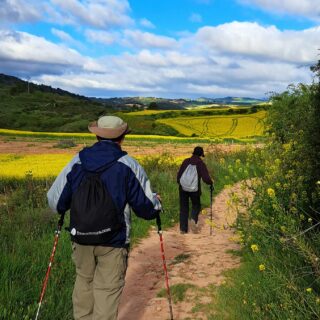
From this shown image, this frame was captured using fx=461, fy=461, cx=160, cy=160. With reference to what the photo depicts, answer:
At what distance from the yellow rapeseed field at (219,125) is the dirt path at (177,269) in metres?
45.5

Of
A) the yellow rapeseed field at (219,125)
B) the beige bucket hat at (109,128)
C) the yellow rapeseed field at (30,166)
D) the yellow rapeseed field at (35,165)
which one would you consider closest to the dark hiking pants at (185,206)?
the yellow rapeseed field at (35,165)

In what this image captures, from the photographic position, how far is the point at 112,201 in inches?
153

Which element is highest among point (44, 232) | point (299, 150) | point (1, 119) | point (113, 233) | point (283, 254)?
point (299, 150)

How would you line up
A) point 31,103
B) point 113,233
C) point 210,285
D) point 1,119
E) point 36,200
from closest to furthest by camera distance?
point 113,233
point 210,285
point 36,200
point 1,119
point 31,103

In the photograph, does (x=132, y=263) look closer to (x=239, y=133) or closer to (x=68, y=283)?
(x=68, y=283)

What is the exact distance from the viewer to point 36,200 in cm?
1148

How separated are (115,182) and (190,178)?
6.15 meters

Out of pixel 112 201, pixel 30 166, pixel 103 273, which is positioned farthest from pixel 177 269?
pixel 30 166

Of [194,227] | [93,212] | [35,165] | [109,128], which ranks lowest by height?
[35,165]

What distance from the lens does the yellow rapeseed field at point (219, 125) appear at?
183 feet

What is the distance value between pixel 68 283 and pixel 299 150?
3.71m

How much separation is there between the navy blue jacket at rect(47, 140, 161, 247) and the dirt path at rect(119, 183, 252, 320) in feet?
5.95

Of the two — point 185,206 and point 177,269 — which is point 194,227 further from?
point 177,269

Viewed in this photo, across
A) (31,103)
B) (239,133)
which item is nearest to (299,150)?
(239,133)
